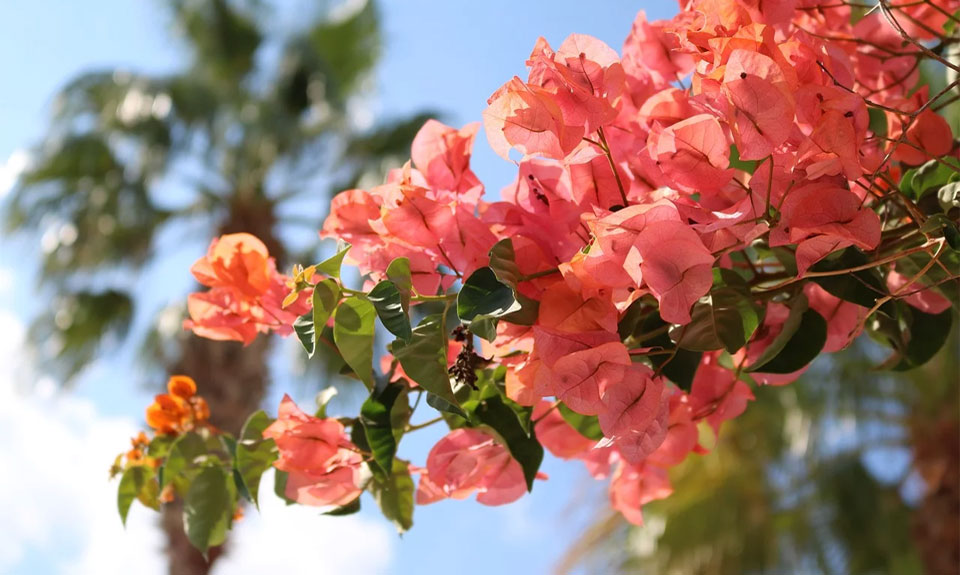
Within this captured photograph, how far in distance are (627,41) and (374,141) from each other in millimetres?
4269

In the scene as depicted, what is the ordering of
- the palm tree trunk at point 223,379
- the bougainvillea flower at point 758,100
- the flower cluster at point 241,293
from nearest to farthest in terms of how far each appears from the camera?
1. the bougainvillea flower at point 758,100
2. the flower cluster at point 241,293
3. the palm tree trunk at point 223,379

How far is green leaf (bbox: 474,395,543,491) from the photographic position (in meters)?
0.42

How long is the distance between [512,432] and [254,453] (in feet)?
0.41

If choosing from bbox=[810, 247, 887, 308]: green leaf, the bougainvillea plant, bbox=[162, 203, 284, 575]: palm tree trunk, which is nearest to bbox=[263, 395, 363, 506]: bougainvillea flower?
the bougainvillea plant

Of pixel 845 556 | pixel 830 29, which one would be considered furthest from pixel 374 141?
pixel 830 29

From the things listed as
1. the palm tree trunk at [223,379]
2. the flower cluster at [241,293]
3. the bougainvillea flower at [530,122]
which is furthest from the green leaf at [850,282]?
the palm tree trunk at [223,379]

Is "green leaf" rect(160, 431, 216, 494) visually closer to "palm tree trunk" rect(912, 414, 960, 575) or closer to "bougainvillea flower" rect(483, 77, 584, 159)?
"bougainvillea flower" rect(483, 77, 584, 159)

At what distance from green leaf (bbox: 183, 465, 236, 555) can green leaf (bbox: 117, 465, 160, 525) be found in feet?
0.08

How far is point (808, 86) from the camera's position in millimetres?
351

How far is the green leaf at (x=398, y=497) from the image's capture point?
0.46 m

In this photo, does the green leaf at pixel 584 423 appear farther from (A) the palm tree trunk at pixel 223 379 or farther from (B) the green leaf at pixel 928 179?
(A) the palm tree trunk at pixel 223 379

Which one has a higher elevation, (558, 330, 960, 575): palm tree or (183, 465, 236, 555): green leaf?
(558, 330, 960, 575): palm tree

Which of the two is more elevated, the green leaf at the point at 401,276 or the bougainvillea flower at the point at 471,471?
the green leaf at the point at 401,276

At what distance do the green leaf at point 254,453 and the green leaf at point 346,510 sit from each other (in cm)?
4
